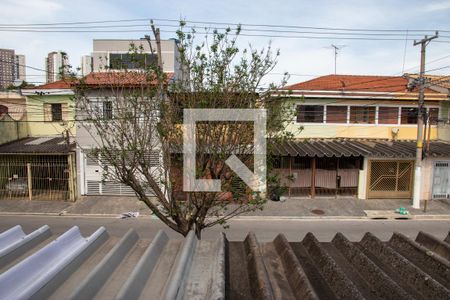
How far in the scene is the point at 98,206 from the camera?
49.9ft

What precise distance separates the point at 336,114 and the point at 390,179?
15.7 feet

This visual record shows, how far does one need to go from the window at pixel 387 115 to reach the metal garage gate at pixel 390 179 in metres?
2.83

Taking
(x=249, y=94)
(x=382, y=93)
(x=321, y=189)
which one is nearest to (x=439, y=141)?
(x=382, y=93)

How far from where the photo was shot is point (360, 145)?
17.1 meters

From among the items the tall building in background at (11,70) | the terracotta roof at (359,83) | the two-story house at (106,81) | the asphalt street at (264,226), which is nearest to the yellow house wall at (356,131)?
the terracotta roof at (359,83)

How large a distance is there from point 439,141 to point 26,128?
86.0 feet

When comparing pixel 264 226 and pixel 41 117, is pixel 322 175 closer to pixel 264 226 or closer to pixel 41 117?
pixel 264 226

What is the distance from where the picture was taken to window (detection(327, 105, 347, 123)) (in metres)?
18.0

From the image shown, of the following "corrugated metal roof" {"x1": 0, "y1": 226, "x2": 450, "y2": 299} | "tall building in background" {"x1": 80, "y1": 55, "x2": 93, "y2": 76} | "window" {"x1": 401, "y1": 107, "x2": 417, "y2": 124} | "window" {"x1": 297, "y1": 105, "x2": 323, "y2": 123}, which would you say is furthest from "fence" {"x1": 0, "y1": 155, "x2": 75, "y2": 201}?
"window" {"x1": 401, "y1": 107, "x2": 417, "y2": 124}

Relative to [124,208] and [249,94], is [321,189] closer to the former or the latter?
[124,208]

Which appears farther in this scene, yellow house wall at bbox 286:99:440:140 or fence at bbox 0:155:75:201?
yellow house wall at bbox 286:99:440:140

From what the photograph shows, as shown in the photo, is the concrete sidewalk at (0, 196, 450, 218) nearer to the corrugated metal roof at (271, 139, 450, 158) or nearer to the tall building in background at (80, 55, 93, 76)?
the corrugated metal roof at (271, 139, 450, 158)

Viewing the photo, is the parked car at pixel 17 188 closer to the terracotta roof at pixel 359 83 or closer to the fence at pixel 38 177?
the fence at pixel 38 177

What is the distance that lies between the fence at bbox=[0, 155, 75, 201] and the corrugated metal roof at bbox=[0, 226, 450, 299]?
46.8 ft
